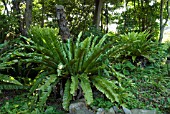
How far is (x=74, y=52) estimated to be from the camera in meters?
3.14

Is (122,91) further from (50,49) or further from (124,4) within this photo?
(124,4)

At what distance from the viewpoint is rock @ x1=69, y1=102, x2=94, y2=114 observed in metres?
2.77

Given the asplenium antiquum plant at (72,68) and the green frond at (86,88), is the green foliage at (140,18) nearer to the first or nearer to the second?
the asplenium antiquum plant at (72,68)

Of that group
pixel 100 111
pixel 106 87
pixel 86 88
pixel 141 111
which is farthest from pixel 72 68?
pixel 141 111

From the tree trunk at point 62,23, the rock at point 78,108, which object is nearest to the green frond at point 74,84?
the rock at point 78,108

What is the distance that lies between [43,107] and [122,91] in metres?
1.13

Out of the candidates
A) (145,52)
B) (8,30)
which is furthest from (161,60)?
(8,30)

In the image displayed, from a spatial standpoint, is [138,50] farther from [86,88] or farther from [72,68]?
[86,88]

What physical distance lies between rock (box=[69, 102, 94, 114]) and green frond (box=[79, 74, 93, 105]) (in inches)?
8.2

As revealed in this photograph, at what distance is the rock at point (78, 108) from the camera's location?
109 inches

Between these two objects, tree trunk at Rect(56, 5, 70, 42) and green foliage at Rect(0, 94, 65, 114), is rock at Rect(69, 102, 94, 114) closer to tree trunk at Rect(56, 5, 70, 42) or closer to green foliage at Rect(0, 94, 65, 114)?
green foliage at Rect(0, 94, 65, 114)

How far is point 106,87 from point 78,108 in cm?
45

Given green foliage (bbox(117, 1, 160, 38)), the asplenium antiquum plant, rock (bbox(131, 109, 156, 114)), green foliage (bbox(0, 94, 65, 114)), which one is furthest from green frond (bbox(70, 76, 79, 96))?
green foliage (bbox(117, 1, 160, 38))

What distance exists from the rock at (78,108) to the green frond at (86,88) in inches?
8.2
